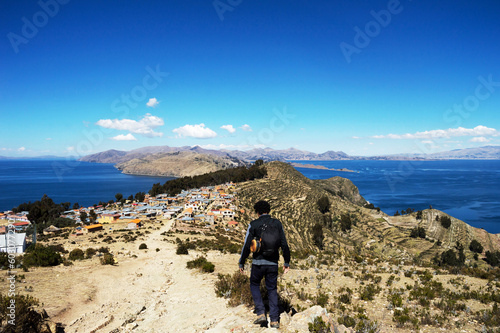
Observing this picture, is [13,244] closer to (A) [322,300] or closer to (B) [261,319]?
(B) [261,319]

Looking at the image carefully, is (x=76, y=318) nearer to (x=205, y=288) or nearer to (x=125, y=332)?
(x=125, y=332)

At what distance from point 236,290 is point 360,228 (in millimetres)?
46757

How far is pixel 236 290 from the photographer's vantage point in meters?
7.57

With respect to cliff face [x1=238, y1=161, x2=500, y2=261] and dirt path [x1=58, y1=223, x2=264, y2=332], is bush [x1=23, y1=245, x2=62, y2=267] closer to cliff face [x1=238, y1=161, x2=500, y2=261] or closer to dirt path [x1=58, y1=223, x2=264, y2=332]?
dirt path [x1=58, y1=223, x2=264, y2=332]

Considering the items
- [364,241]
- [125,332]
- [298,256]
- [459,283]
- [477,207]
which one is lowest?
[477,207]

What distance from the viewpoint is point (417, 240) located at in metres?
43.0

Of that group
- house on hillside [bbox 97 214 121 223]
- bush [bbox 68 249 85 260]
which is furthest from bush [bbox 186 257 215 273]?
house on hillside [bbox 97 214 121 223]

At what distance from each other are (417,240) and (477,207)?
76473mm

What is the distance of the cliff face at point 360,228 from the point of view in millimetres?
38500

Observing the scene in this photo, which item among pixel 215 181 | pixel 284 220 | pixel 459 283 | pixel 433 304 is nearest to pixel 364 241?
pixel 284 220

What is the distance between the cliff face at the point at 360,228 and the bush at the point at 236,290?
2593cm

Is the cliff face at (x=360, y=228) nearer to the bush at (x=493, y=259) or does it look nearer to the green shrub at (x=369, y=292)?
the bush at (x=493, y=259)

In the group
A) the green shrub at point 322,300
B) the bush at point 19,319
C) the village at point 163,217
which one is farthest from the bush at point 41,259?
the village at point 163,217

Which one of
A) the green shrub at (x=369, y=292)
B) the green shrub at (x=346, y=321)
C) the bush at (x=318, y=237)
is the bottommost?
the bush at (x=318, y=237)
